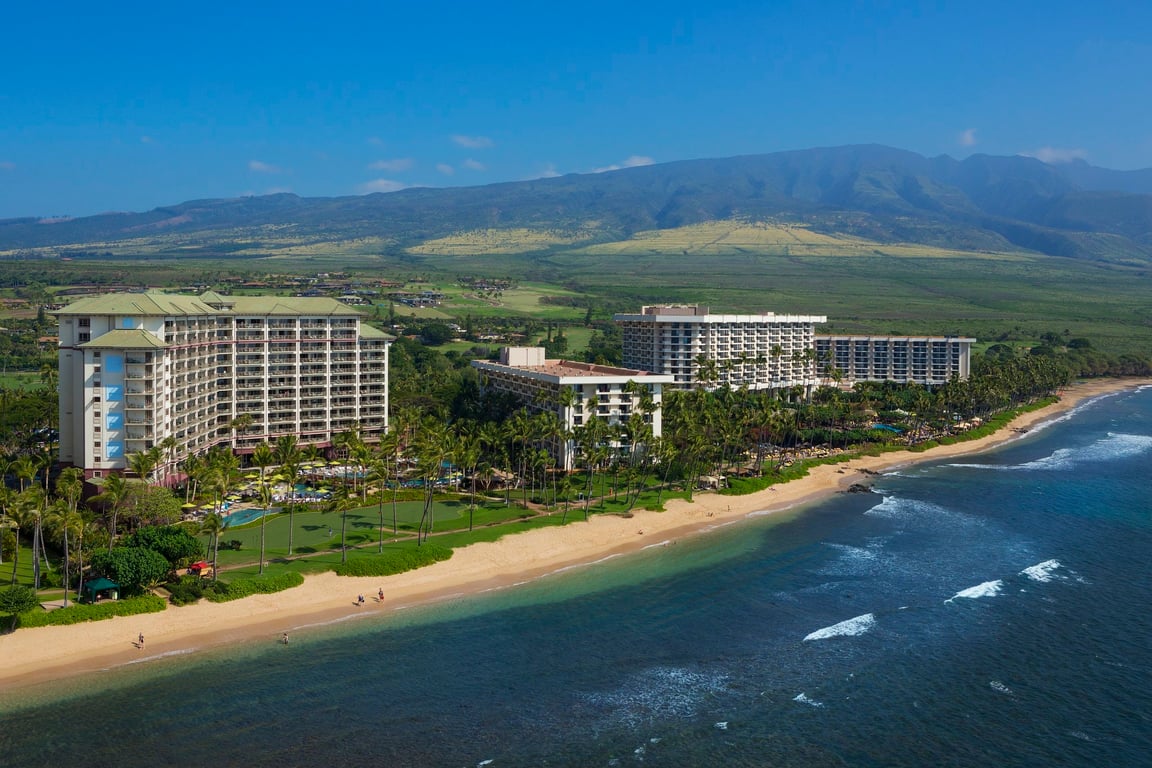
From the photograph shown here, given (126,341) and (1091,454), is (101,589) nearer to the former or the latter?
(126,341)

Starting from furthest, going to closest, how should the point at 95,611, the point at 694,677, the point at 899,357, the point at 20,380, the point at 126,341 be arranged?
the point at 899,357 → the point at 20,380 → the point at 126,341 → the point at 95,611 → the point at 694,677

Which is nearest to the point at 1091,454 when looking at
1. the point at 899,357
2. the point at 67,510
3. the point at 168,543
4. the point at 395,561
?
the point at 899,357

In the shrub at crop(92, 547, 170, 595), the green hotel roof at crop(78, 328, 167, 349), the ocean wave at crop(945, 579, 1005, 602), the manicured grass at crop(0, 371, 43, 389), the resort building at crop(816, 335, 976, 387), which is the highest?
the green hotel roof at crop(78, 328, 167, 349)

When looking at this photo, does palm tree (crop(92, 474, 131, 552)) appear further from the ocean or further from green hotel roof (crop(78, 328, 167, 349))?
the ocean

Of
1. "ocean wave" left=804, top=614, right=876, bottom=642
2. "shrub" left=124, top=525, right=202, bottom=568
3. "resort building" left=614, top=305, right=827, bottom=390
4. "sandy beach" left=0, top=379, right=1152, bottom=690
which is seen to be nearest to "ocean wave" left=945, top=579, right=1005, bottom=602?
"ocean wave" left=804, top=614, right=876, bottom=642

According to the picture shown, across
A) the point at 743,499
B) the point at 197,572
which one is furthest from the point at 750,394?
the point at 197,572

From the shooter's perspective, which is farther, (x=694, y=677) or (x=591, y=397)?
(x=591, y=397)
